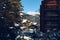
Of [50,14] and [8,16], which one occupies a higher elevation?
[8,16]

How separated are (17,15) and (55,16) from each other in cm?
618

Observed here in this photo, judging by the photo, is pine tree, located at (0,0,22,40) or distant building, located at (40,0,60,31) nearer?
pine tree, located at (0,0,22,40)

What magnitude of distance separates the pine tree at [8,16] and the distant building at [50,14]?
16.3ft

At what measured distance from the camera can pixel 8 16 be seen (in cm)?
2609

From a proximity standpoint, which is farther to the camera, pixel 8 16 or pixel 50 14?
pixel 50 14

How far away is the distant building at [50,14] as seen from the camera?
102 feet

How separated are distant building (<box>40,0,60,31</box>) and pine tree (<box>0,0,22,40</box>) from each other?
496 cm

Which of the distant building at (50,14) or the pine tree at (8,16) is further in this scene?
the distant building at (50,14)

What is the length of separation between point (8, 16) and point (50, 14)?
26.0 ft

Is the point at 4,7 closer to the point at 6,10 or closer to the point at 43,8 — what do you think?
the point at 6,10

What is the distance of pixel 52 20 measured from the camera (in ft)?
103

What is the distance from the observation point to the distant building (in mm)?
31219

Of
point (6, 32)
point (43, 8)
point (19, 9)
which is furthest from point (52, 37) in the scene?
point (43, 8)

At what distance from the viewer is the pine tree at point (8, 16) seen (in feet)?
80.9
